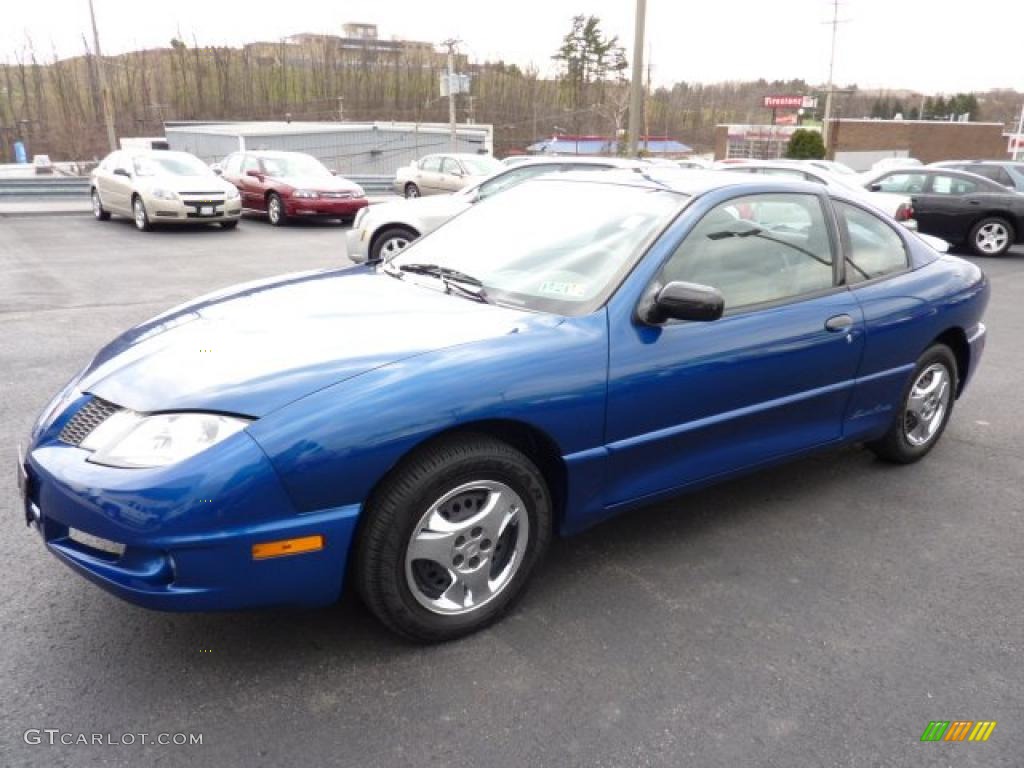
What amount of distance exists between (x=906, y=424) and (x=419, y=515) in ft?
9.85

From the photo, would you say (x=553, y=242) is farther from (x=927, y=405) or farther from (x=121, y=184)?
(x=121, y=184)

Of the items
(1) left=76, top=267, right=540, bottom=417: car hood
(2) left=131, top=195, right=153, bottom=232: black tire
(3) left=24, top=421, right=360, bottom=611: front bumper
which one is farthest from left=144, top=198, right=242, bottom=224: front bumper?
(3) left=24, top=421, right=360, bottom=611: front bumper

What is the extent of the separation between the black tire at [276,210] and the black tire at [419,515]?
14.9m

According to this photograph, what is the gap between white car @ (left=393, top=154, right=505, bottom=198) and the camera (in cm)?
1961

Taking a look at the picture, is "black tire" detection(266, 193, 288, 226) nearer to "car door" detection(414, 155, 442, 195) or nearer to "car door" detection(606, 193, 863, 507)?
"car door" detection(414, 155, 442, 195)

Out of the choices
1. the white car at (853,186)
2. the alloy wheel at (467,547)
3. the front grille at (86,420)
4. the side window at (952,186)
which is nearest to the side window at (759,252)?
the alloy wheel at (467,547)

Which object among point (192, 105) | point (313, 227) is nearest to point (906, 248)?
point (313, 227)

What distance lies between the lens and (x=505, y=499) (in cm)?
279

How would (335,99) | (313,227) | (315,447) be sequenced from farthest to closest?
1. (335,99)
2. (313,227)
3. (315,447)

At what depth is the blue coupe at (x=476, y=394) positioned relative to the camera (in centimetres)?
235

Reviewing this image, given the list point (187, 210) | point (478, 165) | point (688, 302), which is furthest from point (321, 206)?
point (688, 302)

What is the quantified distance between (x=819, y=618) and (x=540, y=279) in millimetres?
1655

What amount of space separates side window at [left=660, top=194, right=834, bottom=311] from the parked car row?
12960 millimetres

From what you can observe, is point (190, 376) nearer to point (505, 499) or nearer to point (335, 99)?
point (505, 499)
